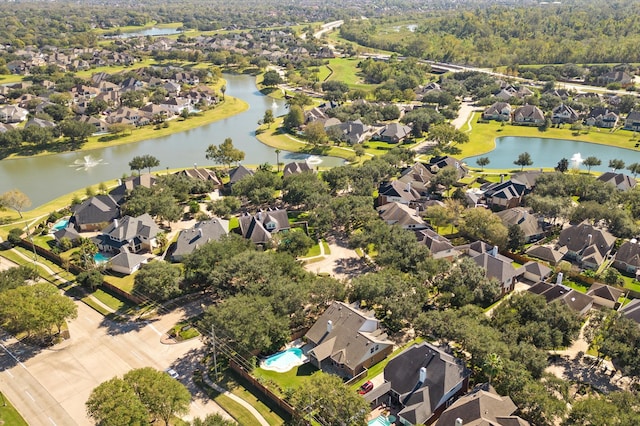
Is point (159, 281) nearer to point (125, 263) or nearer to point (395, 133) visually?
point (125, 263)

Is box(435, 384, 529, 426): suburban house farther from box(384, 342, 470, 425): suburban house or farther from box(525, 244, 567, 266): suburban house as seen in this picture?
box(525, 244, 567, 266): suburban house

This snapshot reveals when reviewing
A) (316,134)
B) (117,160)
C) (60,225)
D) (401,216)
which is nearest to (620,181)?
(401,216)

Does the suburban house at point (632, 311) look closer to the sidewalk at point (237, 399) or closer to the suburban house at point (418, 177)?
the sidewalk at point (237, 399)

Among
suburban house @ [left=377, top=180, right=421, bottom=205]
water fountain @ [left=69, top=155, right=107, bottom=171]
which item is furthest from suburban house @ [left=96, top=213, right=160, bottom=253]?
water fountain @ [left=69, top=155, right=107, bottom=171]

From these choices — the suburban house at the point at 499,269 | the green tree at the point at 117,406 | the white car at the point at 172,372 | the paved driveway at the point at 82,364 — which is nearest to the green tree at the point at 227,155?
the paved driveway at the point at 82,364

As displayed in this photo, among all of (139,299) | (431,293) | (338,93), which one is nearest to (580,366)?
(431,293)

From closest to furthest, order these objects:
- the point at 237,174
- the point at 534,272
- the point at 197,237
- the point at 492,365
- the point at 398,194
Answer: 1. the point at 492,365
2. the point at 534,272
3. the point at 197,237
4. the point at 398,194
5. the point at 237,174
